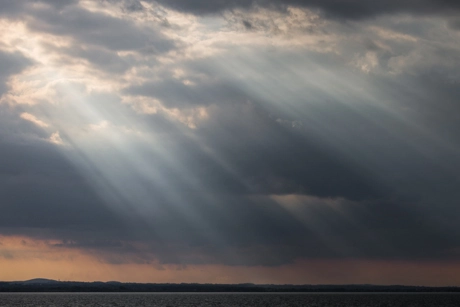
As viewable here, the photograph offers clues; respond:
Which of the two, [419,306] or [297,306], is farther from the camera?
[419,306]

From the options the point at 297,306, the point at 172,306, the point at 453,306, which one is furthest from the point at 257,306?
the point at 453,306

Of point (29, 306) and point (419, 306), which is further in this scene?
point (419, 306)

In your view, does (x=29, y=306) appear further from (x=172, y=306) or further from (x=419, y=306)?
(x=419, y=306)

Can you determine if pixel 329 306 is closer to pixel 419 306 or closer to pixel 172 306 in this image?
pixel 419 306

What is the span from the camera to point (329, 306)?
184m

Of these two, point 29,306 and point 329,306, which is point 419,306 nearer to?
point 329,306

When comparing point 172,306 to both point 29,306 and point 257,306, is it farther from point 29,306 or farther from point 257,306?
point 29,306

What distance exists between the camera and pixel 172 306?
184000 mm

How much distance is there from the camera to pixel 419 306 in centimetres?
19538

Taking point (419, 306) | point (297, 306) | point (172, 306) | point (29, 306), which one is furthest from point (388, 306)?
point (29, 306)

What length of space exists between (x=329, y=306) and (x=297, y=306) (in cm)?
1026

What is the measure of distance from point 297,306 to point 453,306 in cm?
A: 5067

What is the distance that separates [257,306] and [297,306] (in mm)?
12781

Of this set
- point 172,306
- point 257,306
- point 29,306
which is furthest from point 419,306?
point 29,306
